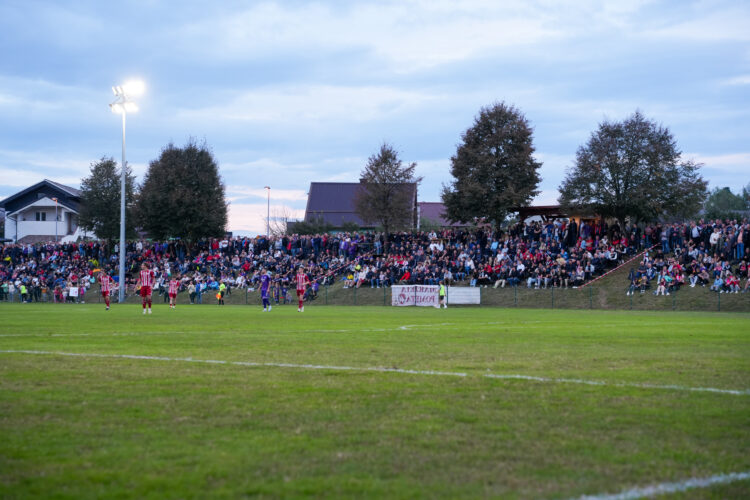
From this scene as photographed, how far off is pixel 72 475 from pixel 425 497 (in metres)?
2.40

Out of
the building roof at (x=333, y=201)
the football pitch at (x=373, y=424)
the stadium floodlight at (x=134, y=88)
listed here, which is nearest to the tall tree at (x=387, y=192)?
the stadium floodlight at (x=134, y=88)

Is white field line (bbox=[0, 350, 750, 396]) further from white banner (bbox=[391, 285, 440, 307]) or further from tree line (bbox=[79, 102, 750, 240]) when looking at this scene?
tree line (bbox=[79, 102, 750, 240])

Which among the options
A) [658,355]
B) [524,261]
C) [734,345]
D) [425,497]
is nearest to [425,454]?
[425,497]

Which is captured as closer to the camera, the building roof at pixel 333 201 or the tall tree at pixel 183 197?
the tall tree at pixel 183 197

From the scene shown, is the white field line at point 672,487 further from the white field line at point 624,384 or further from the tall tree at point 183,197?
the tall tree at point 183,197

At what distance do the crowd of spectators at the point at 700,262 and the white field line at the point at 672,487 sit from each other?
35658 mm

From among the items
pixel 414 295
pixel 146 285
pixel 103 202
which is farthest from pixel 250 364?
pixel 103 202

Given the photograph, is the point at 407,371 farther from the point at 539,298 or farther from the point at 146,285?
the point at 539,298

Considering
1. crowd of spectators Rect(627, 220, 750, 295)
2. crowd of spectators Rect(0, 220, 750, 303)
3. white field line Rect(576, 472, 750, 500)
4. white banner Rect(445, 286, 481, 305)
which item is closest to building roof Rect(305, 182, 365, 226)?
crowd of spectators Rect(0, 220, 750, 303)

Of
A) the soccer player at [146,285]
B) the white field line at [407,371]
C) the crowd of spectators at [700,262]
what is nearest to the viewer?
the white field line at [407,371]

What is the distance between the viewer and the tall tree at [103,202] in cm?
7206

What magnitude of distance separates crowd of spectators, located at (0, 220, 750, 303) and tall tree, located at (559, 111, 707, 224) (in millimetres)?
1817

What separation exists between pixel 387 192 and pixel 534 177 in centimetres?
1196

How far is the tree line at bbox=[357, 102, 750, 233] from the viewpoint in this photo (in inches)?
1940
